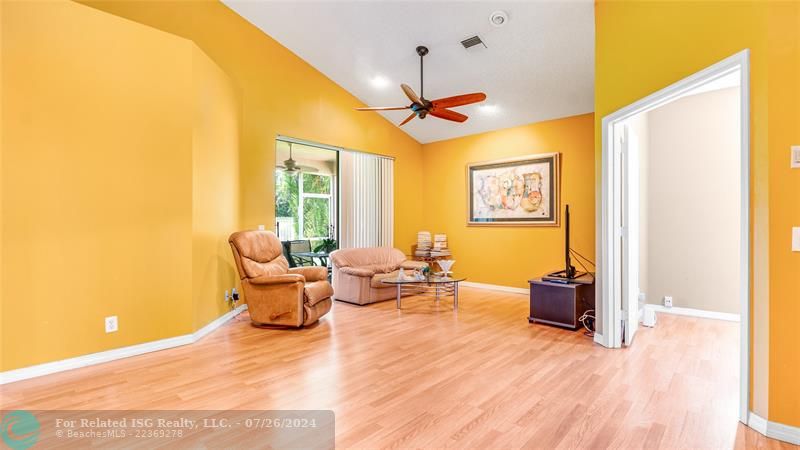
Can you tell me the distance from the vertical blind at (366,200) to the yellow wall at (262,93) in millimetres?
287

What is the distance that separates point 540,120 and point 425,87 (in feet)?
6.49

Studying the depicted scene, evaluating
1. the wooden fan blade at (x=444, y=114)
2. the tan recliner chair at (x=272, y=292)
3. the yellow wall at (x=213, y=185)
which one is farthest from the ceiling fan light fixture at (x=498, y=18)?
the tan recliner chair at (x=272, y=292)

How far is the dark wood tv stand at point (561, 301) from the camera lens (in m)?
4.00

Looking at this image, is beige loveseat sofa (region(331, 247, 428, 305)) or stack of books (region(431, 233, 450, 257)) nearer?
beige loveseat sofa (region(331, 247, 428, 305))

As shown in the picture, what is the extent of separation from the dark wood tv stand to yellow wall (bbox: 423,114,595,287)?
143 centimetres

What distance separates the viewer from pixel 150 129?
10.8 ft

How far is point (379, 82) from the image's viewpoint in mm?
Result: 5684

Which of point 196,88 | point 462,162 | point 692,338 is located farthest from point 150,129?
point 692,338

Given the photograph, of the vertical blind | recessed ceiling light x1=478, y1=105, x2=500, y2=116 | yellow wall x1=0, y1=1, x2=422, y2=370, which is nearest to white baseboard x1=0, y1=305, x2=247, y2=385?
yellow wall x1=0, y1=1, x2=422, y2=370

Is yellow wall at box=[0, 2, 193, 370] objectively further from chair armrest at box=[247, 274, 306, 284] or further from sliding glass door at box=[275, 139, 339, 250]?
sliding glass door at box=[275, 139, 339, 250]

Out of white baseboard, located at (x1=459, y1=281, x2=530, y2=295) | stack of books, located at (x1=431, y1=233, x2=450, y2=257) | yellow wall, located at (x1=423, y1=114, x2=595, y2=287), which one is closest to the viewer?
yellow wall, located at (x1=423, y1=114, x2=595, y2=287)

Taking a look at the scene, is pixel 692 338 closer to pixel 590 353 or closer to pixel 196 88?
pixel 590 353

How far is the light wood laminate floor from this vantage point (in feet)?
6.62

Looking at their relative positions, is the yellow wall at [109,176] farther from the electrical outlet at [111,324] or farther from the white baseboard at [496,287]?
the white baseboard at [496,287]
